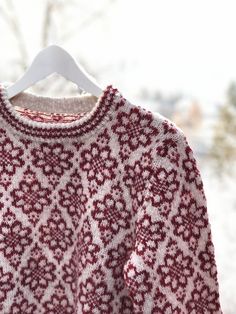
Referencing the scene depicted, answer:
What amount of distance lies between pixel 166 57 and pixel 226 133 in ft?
1.03

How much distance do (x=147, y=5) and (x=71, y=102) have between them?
30.5 inches

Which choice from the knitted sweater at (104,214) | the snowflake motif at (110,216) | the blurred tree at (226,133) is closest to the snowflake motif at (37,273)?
the knitted sweater at (104,214)

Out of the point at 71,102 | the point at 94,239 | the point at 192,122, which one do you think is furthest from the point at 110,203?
the point at 192,122

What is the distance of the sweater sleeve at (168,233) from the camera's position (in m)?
0.83

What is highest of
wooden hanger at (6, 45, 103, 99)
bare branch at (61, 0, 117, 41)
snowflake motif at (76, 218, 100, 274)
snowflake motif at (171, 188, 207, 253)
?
bare branch at (61, 0, 117, 41)

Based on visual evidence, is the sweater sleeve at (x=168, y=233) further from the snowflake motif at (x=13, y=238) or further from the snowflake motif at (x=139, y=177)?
the snowflake motif at (x=13, y=238)

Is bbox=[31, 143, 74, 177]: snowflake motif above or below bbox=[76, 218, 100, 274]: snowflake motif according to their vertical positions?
above

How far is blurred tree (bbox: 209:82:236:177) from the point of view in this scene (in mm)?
1624

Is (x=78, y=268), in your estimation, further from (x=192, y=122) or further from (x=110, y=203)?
(x=192, y=122)

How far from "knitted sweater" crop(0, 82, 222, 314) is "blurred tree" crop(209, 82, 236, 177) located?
81 cm

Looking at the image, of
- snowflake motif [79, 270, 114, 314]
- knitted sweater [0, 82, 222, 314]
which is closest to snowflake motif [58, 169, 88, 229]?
knitted sweater [0, 82, 222, 314]

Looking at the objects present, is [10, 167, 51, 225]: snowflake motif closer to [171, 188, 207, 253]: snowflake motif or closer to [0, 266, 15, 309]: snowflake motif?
[0, 266, 15, 309]: snowflake motif

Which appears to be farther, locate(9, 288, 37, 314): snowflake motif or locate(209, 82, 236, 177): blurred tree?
locate(209, 82, 236, 177): blurred tree

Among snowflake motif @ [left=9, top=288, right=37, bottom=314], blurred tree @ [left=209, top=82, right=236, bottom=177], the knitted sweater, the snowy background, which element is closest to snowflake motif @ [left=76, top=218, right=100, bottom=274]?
the knitted sweater
